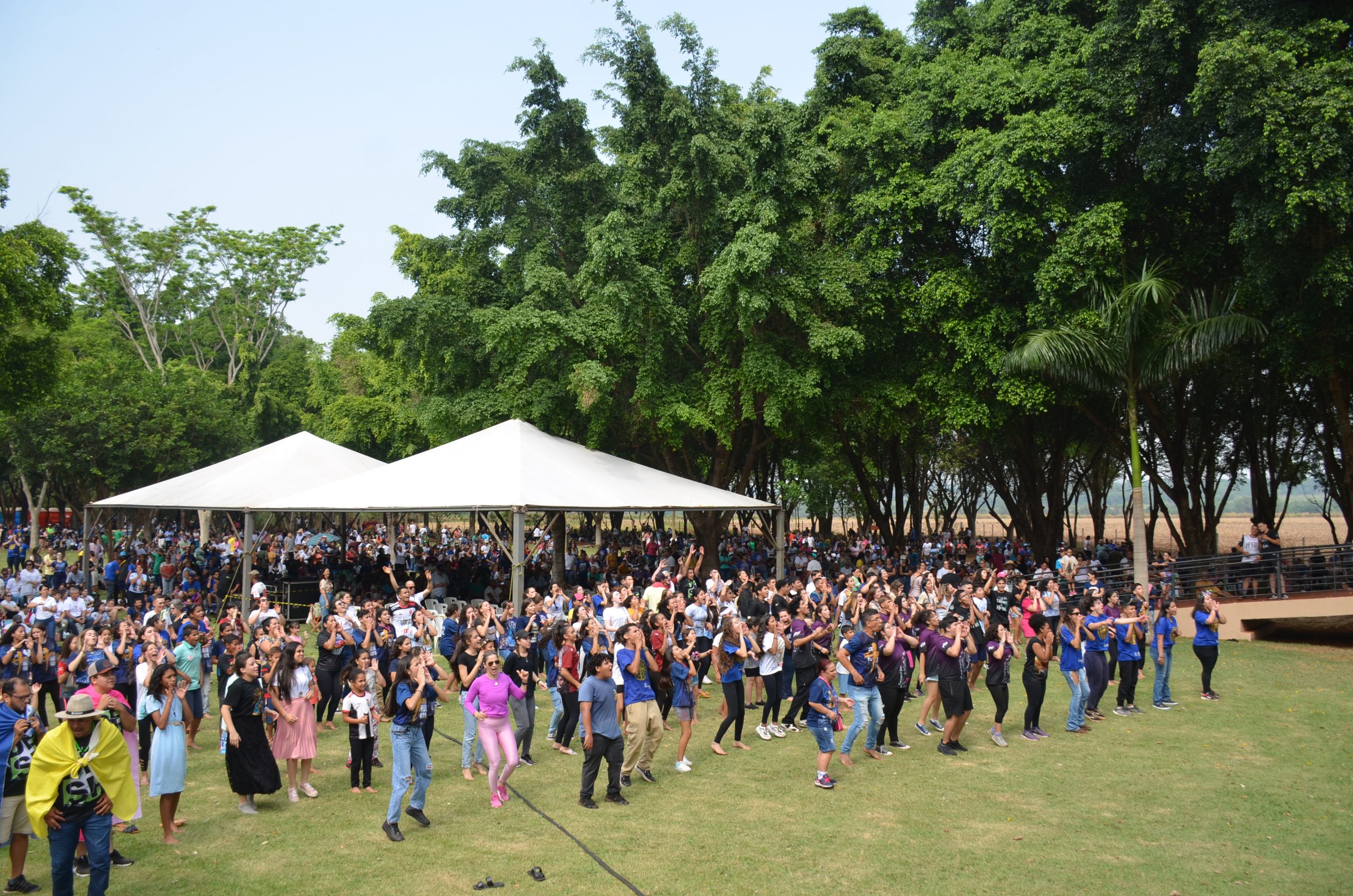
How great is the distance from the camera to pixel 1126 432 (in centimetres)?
2733

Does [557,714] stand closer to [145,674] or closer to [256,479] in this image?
[145,674]

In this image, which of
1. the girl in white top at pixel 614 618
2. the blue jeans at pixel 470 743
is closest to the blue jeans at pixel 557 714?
the blue jeans at pixel 470 743

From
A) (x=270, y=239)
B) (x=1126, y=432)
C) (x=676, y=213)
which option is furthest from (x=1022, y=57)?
(x=270, y=239)

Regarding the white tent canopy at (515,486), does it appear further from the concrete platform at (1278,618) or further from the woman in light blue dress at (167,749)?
the concrete platform at (1278,618)

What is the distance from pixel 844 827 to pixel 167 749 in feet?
19.3

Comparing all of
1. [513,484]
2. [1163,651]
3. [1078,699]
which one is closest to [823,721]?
[1078,699]

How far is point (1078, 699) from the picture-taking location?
39.5 feet

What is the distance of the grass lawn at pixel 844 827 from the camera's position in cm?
720

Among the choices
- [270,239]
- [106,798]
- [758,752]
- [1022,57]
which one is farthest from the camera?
[270,239]

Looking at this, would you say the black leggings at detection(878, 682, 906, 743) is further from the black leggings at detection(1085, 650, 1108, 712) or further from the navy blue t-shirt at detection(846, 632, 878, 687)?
the black leggings at detection(1085, 650, 1108, 712)

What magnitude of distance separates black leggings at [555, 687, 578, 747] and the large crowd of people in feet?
0.08

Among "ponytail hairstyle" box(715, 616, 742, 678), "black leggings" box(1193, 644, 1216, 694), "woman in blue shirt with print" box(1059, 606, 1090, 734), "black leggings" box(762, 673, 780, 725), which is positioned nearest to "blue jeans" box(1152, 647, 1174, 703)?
"black leggings" box(1193, 644, 1216, 694)

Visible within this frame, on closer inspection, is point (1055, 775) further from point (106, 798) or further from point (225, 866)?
point (106, 798)

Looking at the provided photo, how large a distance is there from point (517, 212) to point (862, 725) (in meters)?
19.8
